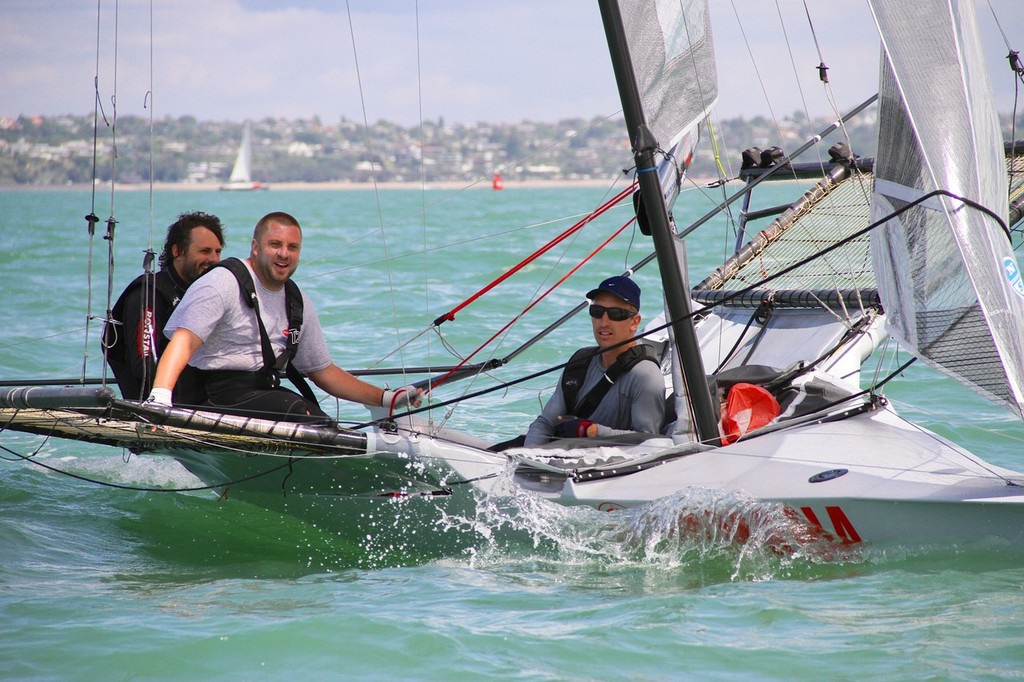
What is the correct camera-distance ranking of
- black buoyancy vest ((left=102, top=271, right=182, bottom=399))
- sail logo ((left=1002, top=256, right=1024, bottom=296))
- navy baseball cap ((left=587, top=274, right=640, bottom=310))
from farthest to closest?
black buoyancy vest ((left=102, top=271, right=182, bottom=399)) → navy baseball cap ((left=587, top=274, right=640, bottom=310)) → sail logo ((left=1002, top=256, right=1024, bottom=296))

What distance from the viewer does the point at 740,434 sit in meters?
4.01

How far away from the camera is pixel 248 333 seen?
13.3ft

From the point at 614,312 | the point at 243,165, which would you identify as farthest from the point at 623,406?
the point at 243,165

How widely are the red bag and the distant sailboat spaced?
226 feet

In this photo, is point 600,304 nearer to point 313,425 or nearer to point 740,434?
point 740,434

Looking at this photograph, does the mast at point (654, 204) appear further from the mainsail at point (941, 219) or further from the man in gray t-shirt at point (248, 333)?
the man in gray t-shirt at point (248, 333)

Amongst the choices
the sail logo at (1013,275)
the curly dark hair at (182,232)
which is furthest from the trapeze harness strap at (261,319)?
the sail logo at (1013,275)

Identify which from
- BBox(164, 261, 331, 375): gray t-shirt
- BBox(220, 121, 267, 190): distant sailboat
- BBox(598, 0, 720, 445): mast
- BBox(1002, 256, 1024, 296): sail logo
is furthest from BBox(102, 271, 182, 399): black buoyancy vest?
BBox(220, 121, 267, 190): distant sailboat

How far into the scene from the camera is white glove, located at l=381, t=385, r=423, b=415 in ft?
13.7

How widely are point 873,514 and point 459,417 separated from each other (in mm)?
3314

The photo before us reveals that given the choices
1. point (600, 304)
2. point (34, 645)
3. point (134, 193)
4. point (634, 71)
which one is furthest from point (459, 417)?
point (134, 193)

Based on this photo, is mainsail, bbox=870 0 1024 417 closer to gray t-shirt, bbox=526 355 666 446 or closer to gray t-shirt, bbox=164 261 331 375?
gray t-shirt, bbox=526 355 666 446

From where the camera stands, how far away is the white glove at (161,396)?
3.64 meters

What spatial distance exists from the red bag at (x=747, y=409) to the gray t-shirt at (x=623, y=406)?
0.26 metres
